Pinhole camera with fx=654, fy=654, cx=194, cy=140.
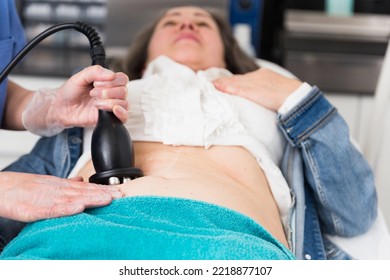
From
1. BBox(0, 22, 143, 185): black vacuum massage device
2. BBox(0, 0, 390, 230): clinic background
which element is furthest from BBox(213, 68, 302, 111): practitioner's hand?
BBox(0, 0, 390, 230): clinic background

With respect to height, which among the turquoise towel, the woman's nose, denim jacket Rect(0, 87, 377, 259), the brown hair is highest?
the woman's nose

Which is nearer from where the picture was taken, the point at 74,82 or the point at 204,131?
the point at 74,82

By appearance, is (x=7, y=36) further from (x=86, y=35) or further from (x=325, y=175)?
(x=325, y=175)

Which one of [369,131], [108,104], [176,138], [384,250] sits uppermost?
[108,104]

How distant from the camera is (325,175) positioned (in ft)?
4.67

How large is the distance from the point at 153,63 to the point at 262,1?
0.91m

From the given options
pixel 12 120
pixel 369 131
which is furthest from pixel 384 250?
pixel 12 120

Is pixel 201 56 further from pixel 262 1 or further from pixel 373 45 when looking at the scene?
pixel 373 45

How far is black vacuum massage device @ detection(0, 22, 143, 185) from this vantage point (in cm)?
113

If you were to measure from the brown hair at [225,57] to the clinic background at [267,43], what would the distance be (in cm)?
56

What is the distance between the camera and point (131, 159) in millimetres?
1169

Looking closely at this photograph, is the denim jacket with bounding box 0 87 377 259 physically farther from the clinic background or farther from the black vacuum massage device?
the clinic background

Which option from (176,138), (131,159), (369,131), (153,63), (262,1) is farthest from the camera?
(262,1)

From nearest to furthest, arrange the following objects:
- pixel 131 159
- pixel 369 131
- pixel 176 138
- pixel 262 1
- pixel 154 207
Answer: pixel 154 207
pixel 131 159
pixel 176 138
pixel 369 131
pixel 262 1
